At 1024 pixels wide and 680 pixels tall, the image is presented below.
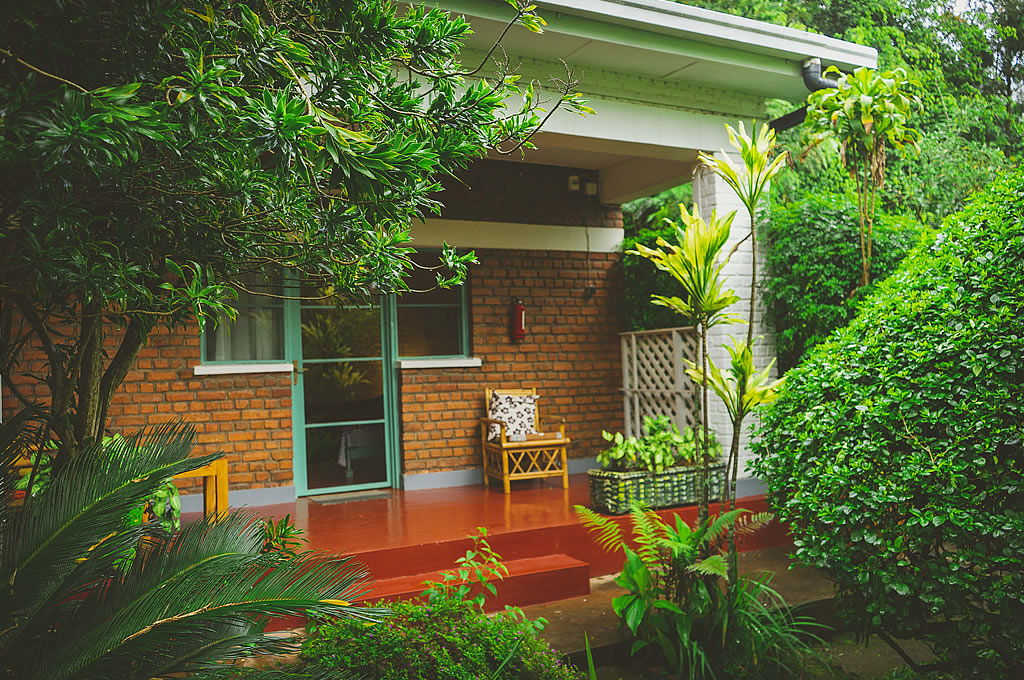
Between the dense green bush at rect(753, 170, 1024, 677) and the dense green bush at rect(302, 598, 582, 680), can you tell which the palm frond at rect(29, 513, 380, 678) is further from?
the dense green bush at rect(753, 170, 1024, 677)

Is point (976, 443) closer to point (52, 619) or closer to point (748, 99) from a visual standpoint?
point (52, 619)

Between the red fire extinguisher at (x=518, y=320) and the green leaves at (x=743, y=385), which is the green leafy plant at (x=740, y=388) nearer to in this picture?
the green leaves at (x=743, y=385)

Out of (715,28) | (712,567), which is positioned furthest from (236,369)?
(715,28)

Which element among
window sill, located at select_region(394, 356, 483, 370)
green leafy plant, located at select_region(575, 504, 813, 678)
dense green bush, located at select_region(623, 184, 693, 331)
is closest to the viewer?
green leafy plant, located at select_region(575, 504, 813, 678)

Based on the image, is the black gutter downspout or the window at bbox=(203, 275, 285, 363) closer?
the black gutter downspout

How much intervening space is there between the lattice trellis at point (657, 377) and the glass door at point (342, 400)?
2286 millimetres

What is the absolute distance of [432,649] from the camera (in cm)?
255

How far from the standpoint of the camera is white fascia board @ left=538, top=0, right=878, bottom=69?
4.69m

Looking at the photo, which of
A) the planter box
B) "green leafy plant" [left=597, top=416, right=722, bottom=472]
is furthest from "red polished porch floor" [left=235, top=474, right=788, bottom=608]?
"green leafy plant" [left=597, top=416, right=722, bottom=472]

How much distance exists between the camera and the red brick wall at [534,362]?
6762 mm

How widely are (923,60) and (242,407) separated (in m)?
15.4

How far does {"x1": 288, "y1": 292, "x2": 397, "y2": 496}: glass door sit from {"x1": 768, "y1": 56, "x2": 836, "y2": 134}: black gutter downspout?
3.62m

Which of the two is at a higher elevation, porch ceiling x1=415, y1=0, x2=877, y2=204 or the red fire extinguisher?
porch ceiling x1=415, y1=0, x2=877, y2=204

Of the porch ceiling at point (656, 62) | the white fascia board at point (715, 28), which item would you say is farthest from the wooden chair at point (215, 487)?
the white fascia board at point (715, 28)
